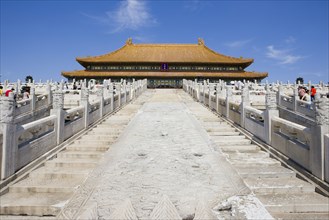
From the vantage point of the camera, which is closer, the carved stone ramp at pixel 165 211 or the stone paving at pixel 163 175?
the carved stone ramp at pixel 165 211

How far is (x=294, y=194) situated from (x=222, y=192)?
1.31m

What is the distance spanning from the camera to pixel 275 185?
15.3 ft

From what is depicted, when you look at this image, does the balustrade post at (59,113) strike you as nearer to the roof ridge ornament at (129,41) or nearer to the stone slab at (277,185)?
the stone slab at (277,185)

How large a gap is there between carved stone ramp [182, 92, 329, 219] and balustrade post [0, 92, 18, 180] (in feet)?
13.8

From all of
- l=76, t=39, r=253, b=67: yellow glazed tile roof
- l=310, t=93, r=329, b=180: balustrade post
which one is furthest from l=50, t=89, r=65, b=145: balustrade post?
l=76, t=39, r=253, b=67: yellow glazed tile roof

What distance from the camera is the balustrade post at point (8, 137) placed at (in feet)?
15.3

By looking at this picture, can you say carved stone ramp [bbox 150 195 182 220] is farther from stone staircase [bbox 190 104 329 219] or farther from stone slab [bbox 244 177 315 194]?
stone slab [bbox 244 177 315 194]

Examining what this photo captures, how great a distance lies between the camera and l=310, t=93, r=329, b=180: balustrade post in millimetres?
4680

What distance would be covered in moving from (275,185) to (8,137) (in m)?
4.78

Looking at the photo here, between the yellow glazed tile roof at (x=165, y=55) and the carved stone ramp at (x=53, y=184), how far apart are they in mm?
35128

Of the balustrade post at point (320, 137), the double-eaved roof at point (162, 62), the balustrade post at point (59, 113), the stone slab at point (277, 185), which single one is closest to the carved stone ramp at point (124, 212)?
the stone slab at point (277, 185)

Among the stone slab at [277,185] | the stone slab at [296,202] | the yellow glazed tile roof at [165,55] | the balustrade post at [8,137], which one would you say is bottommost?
the stone slab at [296,202]

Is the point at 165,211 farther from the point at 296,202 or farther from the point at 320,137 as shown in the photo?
the point at 320,137

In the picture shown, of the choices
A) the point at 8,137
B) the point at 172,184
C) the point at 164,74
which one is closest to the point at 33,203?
the point at 8,137
